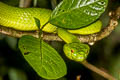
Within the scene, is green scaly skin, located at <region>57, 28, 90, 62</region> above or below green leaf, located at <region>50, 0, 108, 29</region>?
below

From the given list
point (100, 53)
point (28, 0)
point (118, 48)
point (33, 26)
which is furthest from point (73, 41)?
point (118, 48)

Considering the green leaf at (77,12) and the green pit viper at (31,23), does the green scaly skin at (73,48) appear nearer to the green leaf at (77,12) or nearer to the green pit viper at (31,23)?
the green pit viper at (31,23)

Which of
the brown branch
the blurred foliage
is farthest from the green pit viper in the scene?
the blurred foliage

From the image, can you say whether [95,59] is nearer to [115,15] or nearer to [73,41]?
[73,41]

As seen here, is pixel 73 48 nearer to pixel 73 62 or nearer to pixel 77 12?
pixel 77 12

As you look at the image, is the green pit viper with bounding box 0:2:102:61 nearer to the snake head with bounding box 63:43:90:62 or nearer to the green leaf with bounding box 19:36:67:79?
the snake head with bounding box 63:43:90:62

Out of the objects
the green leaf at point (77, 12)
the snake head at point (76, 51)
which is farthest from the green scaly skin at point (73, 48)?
the green leaf at point (77, 12)
